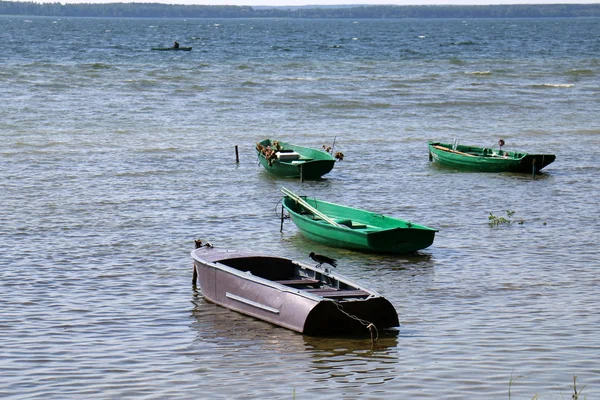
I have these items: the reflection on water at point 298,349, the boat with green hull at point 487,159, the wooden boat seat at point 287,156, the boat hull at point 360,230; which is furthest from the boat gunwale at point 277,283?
the boat with green hull at point 487,159

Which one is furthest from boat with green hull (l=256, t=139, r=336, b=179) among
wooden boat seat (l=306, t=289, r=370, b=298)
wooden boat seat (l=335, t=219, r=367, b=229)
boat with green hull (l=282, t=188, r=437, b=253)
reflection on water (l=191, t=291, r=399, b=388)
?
wooden boat seat (l=306, t=289, r=370, b=298)

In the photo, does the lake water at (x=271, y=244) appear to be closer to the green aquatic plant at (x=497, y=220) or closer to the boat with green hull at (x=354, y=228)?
the boat with green hull at (x=354, y=228)

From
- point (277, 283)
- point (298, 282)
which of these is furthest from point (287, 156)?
point (277, 283)

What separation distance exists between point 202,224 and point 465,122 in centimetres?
2615

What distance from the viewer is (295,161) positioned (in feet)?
105

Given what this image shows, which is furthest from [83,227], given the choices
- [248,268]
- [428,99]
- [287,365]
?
[428,99]

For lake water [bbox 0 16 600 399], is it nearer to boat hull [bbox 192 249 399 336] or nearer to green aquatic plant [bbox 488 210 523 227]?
boat hull [bbox 192 249 399 336]

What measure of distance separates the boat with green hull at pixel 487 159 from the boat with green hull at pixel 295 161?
462 cm

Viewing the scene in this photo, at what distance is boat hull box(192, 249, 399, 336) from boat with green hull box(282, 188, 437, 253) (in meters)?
4.02

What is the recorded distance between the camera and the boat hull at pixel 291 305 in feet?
47.7

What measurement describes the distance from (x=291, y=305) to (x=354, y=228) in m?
7.13

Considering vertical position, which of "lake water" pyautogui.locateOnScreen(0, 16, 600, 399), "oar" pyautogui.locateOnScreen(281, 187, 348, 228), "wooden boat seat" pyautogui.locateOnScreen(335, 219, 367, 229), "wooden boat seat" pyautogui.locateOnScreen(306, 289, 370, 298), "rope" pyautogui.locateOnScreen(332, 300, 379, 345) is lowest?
"lake water" pyautogui.locateOnScreen(0, 16, 600, 399)

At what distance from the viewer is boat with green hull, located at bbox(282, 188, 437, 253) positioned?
2038 cm

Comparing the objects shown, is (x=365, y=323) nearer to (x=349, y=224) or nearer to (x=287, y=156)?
(x=349, y=224)
